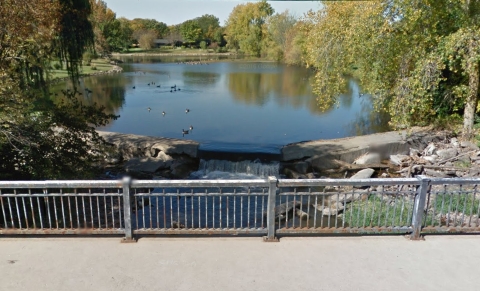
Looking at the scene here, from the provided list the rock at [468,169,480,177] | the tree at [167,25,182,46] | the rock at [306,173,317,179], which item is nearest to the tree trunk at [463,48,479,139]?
the rock at [468,169,480,177]

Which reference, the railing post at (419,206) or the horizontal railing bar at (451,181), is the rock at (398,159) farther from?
the railing post at (419,206)

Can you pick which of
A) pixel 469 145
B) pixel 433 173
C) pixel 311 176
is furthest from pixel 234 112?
pixel 433 173

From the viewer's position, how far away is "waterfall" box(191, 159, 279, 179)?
1392 centimetres

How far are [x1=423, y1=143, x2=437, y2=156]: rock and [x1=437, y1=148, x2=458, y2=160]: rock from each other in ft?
1.89

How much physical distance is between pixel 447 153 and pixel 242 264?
439 inches

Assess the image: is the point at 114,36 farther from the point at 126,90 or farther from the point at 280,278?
the point at 280,278

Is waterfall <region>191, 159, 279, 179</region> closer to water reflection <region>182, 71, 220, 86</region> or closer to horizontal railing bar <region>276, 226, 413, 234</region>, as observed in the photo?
horizontal railing bar <region>276, 226, 413, 234</region>

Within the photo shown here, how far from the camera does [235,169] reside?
14.2 m

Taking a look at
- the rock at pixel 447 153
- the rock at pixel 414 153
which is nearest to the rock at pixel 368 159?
the rock at pixel 414 153

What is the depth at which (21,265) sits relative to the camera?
4.18 metres

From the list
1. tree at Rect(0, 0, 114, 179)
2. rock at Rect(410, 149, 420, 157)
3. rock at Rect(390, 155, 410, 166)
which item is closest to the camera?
tree at Rect(0, 0, 114, 179)

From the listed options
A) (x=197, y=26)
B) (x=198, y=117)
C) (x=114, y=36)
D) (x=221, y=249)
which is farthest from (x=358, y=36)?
(x=197, y=26)

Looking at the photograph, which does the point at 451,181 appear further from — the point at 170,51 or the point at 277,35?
the point at 170,51

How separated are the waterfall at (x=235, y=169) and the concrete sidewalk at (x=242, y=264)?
9.10 metres
